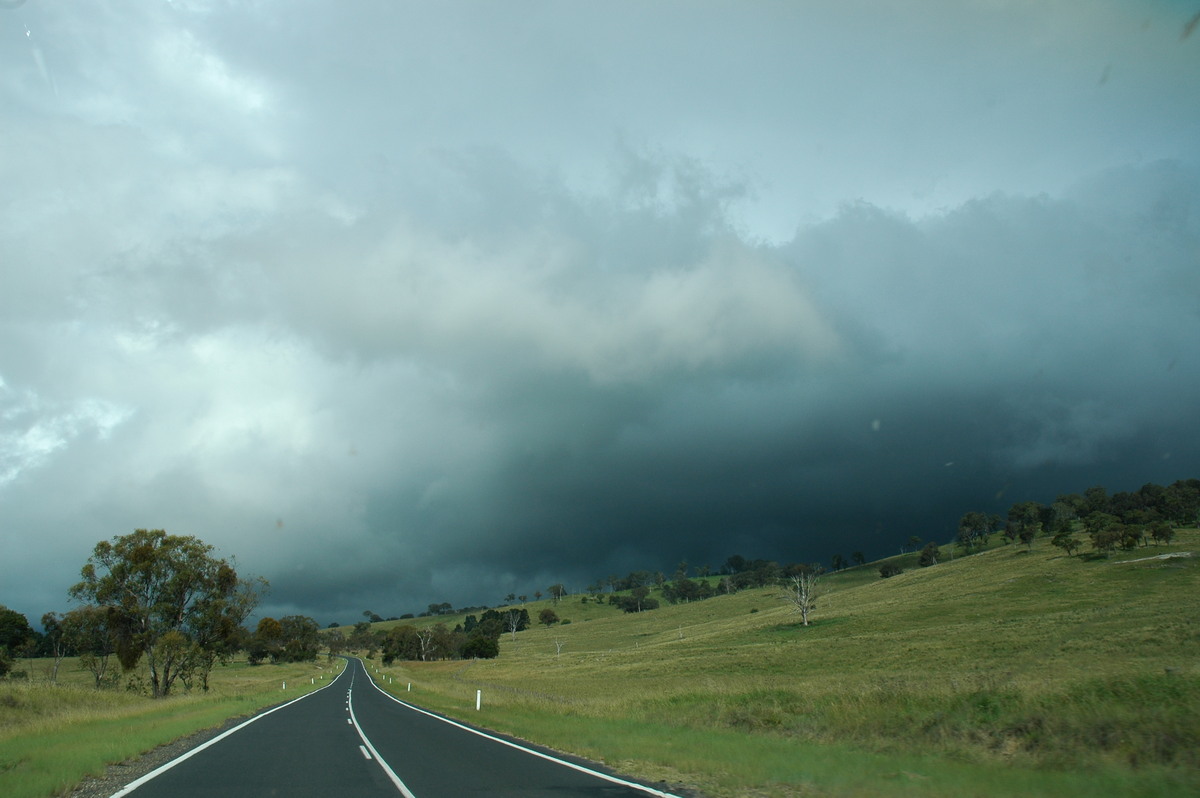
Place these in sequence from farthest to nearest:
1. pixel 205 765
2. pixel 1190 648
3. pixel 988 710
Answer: pixel 1190 648 < pixel 988 710 < pixel 205 765

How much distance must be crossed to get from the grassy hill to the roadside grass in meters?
10.7

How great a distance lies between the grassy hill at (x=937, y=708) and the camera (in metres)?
12.7

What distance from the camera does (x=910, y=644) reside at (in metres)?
55.2

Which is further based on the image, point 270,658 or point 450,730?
point 270,658

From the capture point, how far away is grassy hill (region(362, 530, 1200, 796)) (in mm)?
12664

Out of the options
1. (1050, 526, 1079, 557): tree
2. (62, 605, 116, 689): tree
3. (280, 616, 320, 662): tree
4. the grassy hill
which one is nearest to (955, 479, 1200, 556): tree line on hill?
(1050, 526, 1079, 557): tree

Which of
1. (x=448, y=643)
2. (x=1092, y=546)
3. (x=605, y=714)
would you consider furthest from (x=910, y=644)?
(x=448, y=643)

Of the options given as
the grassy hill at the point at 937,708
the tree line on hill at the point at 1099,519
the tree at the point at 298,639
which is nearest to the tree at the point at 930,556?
the tree line on hill at the point at 1099,519

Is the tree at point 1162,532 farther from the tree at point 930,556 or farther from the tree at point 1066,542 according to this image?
the tree at point 930,556

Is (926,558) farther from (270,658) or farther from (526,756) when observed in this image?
(526,756)

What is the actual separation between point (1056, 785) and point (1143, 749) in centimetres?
423

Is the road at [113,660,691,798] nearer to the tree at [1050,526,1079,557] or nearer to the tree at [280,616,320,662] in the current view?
the tree at [1050,526,1079,557]

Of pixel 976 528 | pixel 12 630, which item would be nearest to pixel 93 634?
pixel 12 630

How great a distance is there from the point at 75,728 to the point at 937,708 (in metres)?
29.9
